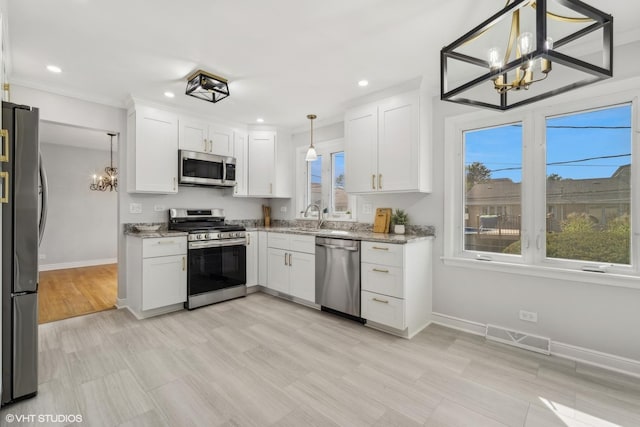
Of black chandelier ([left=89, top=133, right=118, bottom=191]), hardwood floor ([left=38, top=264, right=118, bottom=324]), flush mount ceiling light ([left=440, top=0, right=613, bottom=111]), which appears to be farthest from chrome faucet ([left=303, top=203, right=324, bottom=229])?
black chandelier ([left=89, top=133, right=118, bottom=191])

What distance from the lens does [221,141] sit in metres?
4.21

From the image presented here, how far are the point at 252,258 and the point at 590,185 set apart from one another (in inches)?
147

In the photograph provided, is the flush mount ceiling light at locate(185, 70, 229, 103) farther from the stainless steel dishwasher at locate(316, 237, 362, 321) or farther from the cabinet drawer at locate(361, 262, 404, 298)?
the cabinet drawer at locate(361, 262, 404, 298)

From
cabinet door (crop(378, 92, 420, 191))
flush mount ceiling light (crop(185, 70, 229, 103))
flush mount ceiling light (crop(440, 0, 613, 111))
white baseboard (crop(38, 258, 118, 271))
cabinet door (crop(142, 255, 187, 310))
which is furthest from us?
white baseboard (crop(38, 258, 118, 271))

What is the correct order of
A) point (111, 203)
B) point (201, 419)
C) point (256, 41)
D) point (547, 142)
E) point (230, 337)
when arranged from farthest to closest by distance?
point (111, 203) < point (230, 337) < point (547, 142) < point (256, 41) < point (201, 419)

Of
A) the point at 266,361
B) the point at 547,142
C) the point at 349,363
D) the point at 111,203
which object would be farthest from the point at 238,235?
the point at 111,203

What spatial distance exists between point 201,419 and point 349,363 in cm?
112

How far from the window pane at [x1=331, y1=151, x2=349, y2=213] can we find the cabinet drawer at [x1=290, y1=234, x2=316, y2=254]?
0.82 metres

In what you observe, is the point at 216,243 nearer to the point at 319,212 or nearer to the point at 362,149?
the point at 319,212

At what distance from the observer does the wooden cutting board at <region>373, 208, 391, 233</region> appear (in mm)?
3504

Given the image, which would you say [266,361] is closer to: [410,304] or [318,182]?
[410,304]

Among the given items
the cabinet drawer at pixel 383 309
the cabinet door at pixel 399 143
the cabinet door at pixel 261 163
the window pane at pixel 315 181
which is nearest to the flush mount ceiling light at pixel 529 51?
the cabinet door at pixel 399 143

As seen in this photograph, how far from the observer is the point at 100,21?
207 centimetres
